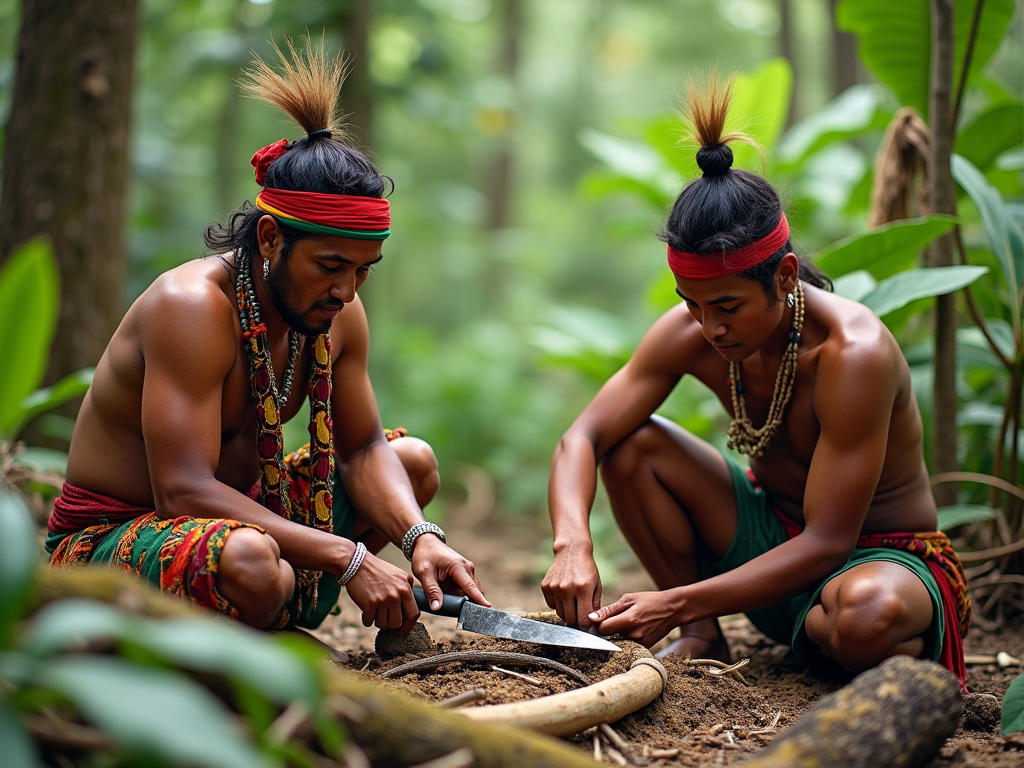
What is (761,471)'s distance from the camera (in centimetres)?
A: 275

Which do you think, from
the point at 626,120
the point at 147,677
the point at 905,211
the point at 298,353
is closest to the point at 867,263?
the point at 905,211

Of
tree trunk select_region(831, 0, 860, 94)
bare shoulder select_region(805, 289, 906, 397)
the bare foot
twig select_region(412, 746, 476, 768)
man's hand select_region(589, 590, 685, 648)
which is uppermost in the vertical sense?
tree trunk select_region(831, 0, 860, 94)

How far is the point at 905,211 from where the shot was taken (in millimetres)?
3592

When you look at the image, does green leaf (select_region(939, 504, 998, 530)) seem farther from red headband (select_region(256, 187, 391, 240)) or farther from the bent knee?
red headband (select_region(256, 187, 391, 240))

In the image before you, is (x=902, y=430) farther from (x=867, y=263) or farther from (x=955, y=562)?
(x=867, y=263)

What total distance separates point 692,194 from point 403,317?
9.21 meters

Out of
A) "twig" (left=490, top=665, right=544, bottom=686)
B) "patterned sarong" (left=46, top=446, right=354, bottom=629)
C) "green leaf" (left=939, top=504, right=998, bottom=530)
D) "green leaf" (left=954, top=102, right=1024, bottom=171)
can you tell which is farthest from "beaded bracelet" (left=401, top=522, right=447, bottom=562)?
"green leaf" (left=954, top=102, right=1024, bottom=171)

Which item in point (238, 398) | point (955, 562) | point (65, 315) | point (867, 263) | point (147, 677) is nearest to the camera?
point (147, 677)

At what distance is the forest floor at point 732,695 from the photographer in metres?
1.95

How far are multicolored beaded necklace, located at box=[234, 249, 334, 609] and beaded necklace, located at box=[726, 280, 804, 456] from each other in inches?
50.0

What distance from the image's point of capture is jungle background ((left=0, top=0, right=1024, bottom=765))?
3234 millimetres

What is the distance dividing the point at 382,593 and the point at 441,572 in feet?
0.73

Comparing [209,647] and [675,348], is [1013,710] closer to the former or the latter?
[675,348]

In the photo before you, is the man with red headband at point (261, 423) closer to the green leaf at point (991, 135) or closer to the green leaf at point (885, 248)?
the green leaf at point (885, 248)
